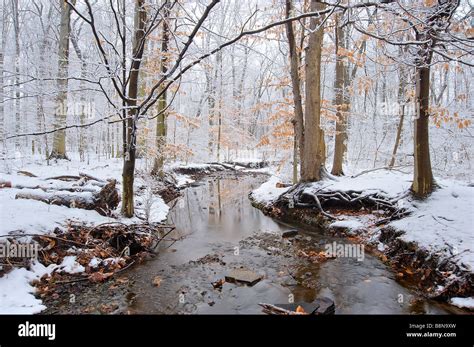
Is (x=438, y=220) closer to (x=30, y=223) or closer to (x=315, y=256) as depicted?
(x=315, y=256)

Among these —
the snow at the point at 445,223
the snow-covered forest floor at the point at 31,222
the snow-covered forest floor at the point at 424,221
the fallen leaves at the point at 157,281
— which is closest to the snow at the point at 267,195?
the snow-covered forest floor at the point at 424,221

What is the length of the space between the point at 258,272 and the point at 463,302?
3.37 m

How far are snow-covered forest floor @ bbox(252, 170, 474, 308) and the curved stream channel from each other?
692mm

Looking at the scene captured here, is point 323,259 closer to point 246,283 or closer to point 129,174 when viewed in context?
point 246,283

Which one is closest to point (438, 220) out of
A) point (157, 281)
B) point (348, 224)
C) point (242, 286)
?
point (348, 224)

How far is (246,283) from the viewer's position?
572 centimetres

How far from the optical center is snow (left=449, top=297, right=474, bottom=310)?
4734mm

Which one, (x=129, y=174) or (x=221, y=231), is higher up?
(x=129, y=174)

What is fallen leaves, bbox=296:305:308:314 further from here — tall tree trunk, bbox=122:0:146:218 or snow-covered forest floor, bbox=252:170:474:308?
tall tree trunk, bbox=122:0:146:218

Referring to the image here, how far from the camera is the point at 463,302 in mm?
4797

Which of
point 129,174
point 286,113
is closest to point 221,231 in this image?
point 129,174

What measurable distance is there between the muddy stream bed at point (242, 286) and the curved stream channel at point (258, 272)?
2 cm

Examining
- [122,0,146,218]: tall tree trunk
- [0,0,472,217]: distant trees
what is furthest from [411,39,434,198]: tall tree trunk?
[122,0,146,218]: tall tree trunk

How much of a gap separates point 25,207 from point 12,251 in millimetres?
1491
